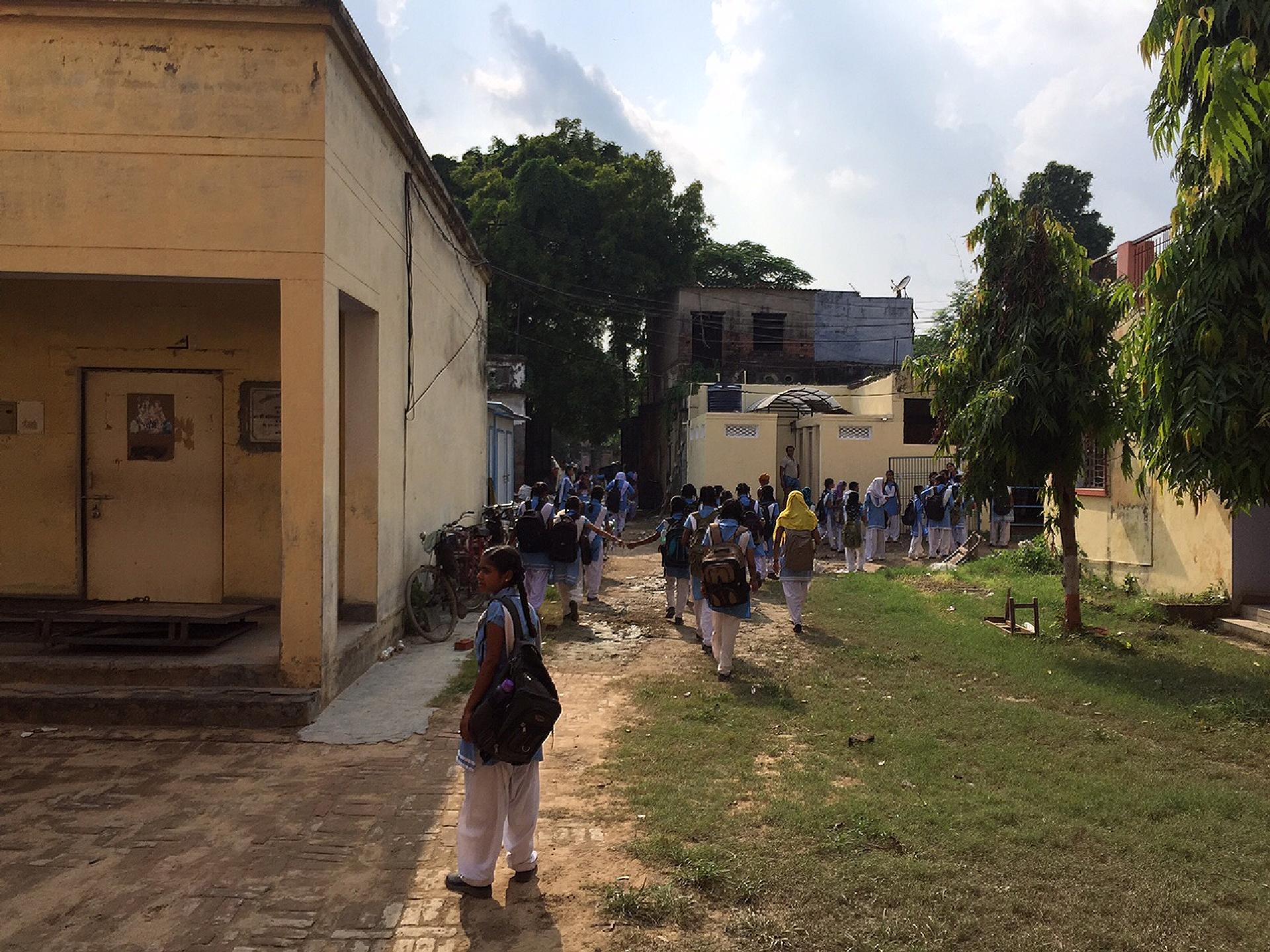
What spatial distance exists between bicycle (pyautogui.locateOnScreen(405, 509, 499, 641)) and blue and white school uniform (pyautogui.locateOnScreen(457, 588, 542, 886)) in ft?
16.3

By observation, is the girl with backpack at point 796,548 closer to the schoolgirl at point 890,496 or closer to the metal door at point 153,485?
the metal door at point 153,485

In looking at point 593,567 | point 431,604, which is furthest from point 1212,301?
point 593,567

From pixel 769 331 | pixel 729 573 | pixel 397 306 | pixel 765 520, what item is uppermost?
pixel 769 331

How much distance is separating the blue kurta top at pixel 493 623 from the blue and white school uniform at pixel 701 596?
16.6ft

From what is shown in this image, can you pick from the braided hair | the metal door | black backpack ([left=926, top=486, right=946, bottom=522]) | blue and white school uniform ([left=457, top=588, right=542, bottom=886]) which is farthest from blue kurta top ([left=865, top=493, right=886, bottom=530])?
blue and white school uniform ([left=457, top=588, right=542, bottom=886])

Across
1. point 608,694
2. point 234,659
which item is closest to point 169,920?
point 234,659

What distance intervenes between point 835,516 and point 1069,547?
1019cm

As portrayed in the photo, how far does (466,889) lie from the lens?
4.18 m

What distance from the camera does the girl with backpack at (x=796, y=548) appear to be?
A: 10453 mm

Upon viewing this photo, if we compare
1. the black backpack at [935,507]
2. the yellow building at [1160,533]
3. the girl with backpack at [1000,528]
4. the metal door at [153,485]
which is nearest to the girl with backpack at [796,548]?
the yellow building at [1160,533]

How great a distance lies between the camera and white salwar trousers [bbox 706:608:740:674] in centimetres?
835

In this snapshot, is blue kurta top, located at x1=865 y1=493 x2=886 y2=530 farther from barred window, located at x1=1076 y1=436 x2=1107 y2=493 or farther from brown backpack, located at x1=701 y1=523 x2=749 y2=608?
brown backpack, located at x1=701 y1=523 x2=749 y2=608

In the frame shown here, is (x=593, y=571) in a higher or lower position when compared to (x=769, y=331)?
lower

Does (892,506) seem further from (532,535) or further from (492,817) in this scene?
(492,817)
